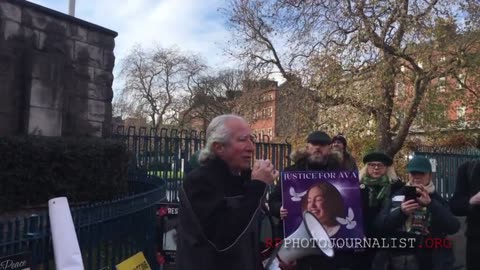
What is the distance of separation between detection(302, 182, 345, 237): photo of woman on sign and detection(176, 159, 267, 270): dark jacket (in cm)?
166

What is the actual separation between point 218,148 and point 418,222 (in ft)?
7.39

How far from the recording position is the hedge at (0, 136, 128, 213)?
595 centimetres

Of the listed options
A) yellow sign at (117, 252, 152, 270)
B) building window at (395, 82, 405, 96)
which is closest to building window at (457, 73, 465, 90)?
building window at (395, 82, 405, 96)

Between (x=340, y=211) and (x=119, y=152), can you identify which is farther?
(x=119, y=152)

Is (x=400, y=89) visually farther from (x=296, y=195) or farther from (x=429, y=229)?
(x=296, y=195)

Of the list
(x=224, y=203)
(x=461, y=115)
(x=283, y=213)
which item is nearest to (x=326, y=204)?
(x=283, y=213)

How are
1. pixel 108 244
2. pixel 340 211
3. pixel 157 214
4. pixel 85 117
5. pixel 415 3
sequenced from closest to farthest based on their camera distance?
pixel 340 211 → pixel 108 244 → pixel 157 214 → pixel 85 117 → pixel 415 3

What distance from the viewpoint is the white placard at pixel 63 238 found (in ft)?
10.7

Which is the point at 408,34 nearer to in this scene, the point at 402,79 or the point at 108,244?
the point at 402,79

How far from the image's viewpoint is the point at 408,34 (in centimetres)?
1378

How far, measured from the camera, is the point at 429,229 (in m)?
4.19

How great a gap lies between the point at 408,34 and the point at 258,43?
6773 mm

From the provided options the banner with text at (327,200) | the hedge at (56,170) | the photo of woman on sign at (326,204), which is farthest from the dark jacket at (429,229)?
the hedge at (56,170)

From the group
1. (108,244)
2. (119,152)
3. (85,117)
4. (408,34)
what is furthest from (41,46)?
(408,34)
